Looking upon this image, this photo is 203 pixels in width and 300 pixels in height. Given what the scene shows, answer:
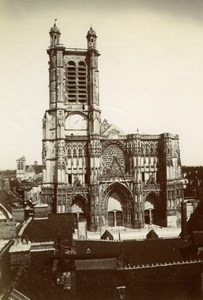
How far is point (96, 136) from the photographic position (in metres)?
29.6

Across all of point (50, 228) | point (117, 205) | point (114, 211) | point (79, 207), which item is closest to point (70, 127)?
point (79, 207)

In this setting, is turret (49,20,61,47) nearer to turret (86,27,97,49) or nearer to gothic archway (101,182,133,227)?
turret (86,27,97,49)

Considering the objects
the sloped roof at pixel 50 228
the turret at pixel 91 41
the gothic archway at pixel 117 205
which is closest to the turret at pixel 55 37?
the turret at pixel 91 41

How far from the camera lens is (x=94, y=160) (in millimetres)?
29266

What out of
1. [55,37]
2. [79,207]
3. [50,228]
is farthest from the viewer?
[55,37]

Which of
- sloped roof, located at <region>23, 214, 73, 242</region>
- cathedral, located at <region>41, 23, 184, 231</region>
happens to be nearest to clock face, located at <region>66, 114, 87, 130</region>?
cathedral, located at <region>41, 23, 184, 231</region>

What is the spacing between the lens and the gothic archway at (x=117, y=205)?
3014 cm

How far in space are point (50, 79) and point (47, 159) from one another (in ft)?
22.0

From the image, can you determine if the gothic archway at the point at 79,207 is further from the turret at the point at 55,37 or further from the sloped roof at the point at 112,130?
the turret at the point at 55,37

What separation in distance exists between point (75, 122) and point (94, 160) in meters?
3.94

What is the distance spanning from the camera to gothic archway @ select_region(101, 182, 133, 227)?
30.1 metres

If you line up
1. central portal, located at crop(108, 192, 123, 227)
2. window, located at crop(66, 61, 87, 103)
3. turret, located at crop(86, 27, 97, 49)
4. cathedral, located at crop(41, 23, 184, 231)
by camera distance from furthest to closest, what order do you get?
turret, located at crop(86, 27, 97, 49) → window, located at crop(66, 61, 87, 103) → central portal, located at crop(108, 192, 123, 227) → cathedral, located at crop(41, 23, 184, 231)

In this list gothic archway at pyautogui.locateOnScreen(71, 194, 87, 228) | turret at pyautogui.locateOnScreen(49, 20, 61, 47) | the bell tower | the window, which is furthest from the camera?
the window

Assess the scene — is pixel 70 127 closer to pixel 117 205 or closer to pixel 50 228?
pixel 117 205
